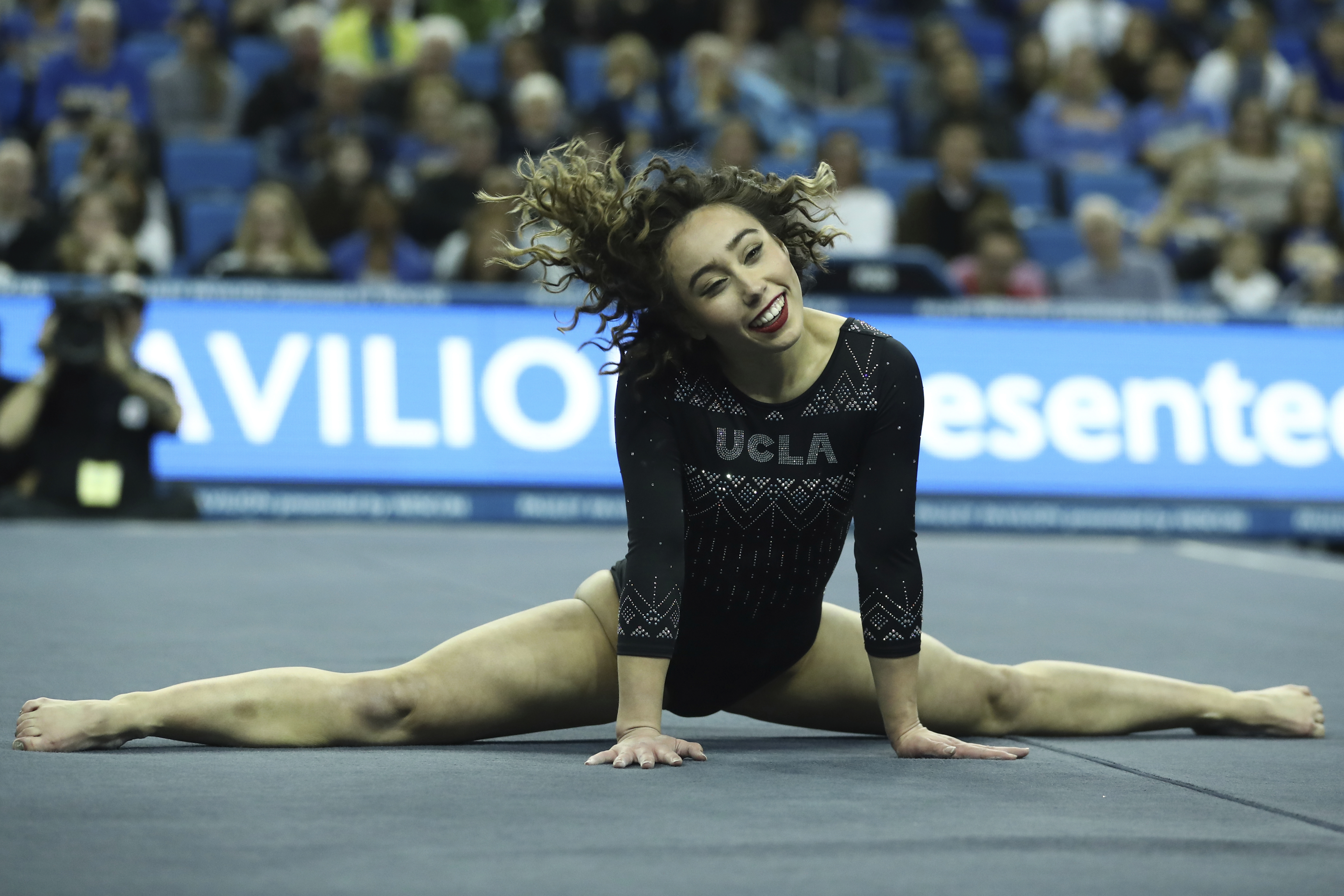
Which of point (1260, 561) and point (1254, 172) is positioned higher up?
point (1254, 172)

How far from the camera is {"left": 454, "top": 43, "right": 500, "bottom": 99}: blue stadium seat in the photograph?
36.7 feet

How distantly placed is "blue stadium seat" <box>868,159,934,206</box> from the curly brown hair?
24.3 feet

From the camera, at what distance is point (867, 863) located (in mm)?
2158

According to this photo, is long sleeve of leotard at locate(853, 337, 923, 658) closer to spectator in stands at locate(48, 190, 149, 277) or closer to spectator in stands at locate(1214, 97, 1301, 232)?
spectator in stands at locate(48, 190, 149, 277)

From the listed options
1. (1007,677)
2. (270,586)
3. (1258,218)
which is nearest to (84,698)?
(1007,677)

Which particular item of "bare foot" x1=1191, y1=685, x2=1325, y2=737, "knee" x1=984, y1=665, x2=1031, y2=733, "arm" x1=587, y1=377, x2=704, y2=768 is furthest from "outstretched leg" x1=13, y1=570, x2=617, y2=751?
"bare foot" x1=1191, y1=685, x2=1325, y2=737

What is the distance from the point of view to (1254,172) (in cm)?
1073

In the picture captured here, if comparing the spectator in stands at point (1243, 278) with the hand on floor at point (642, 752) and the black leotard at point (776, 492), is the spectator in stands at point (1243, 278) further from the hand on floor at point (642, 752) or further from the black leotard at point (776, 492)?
the hand on floor at point (642, 752)

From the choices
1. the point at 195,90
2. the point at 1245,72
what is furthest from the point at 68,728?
the point at 1245,72

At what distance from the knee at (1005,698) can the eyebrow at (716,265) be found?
0.99 m

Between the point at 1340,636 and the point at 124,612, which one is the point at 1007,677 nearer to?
the point at 1340,636

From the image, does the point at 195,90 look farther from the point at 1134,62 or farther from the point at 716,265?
the point at 716,265

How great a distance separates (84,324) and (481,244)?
2065mm

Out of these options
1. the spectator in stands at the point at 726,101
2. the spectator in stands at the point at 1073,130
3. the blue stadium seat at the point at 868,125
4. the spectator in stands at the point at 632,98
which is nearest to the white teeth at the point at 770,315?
the spectator in stands at the point at 632,98
